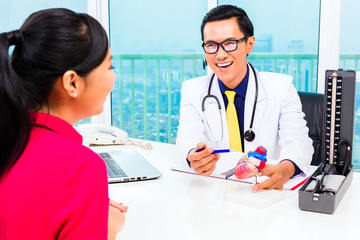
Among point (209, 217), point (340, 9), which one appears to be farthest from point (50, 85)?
point (340, 9)

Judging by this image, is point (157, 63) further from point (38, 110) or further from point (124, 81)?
point (38, 110)

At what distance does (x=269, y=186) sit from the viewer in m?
1.23

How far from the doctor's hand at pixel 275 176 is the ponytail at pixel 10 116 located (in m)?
0.73

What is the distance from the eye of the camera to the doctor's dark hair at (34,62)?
2.19 ft

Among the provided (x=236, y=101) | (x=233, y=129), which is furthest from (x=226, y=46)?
(x=233, y=129)

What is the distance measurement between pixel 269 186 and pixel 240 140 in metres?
0.58

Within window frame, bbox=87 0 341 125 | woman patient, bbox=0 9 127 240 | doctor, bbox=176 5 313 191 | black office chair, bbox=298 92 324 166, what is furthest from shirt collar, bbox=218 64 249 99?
woman patient, bbox=0 9 127 240

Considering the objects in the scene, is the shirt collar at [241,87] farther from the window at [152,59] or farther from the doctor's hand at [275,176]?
the window at [152,59]

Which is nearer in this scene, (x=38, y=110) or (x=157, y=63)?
(x=38, y=110)

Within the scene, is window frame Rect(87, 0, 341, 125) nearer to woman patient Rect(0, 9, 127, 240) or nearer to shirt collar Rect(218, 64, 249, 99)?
shirt collar Rect(218, 64, 249, 99)

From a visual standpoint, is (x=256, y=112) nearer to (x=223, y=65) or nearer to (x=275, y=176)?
(x=223, y=65)

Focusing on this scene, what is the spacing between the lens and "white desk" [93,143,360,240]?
975mm

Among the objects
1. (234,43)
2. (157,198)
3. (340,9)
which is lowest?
(157,198)

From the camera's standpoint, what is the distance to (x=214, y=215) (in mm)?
1078
